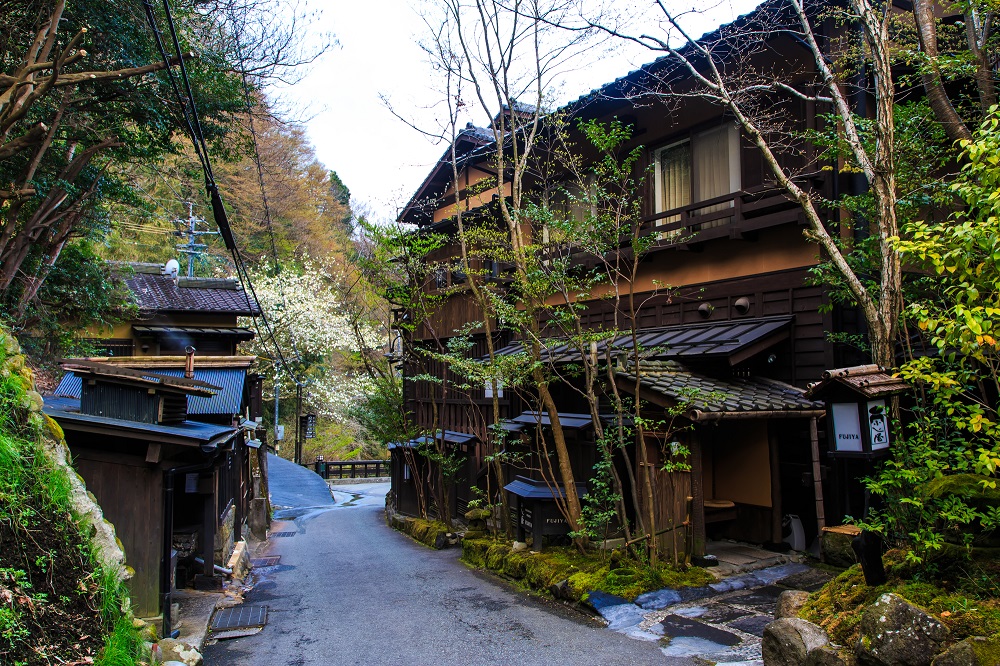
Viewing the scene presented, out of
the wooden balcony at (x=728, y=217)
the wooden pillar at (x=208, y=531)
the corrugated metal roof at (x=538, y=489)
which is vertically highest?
the wooden balcony at (x=728, y=217)

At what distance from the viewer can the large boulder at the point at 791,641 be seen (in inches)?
231

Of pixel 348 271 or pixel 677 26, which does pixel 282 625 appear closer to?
pixel 677 26

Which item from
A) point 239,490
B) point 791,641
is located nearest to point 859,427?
point 791,641

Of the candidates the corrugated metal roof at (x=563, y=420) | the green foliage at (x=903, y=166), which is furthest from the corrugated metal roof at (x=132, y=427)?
the green foliage at (x=903, y=166)

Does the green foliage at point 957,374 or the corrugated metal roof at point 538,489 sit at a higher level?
the green foliage at point 957,374

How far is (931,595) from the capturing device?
569 cm

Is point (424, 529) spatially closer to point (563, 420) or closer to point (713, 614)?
point (563, 420)

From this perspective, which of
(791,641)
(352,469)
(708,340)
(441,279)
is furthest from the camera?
(352,469)

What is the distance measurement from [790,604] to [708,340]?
5654mm

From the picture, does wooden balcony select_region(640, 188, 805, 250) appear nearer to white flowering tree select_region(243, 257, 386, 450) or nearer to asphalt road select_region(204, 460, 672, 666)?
asphalt road select_region(204, 460, 672, 666)

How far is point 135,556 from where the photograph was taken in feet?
28.8

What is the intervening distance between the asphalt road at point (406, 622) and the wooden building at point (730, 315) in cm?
291

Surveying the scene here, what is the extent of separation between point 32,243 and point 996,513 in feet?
44.0

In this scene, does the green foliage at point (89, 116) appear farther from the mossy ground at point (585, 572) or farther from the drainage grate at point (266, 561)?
the mossy ground at point (585, 572)
